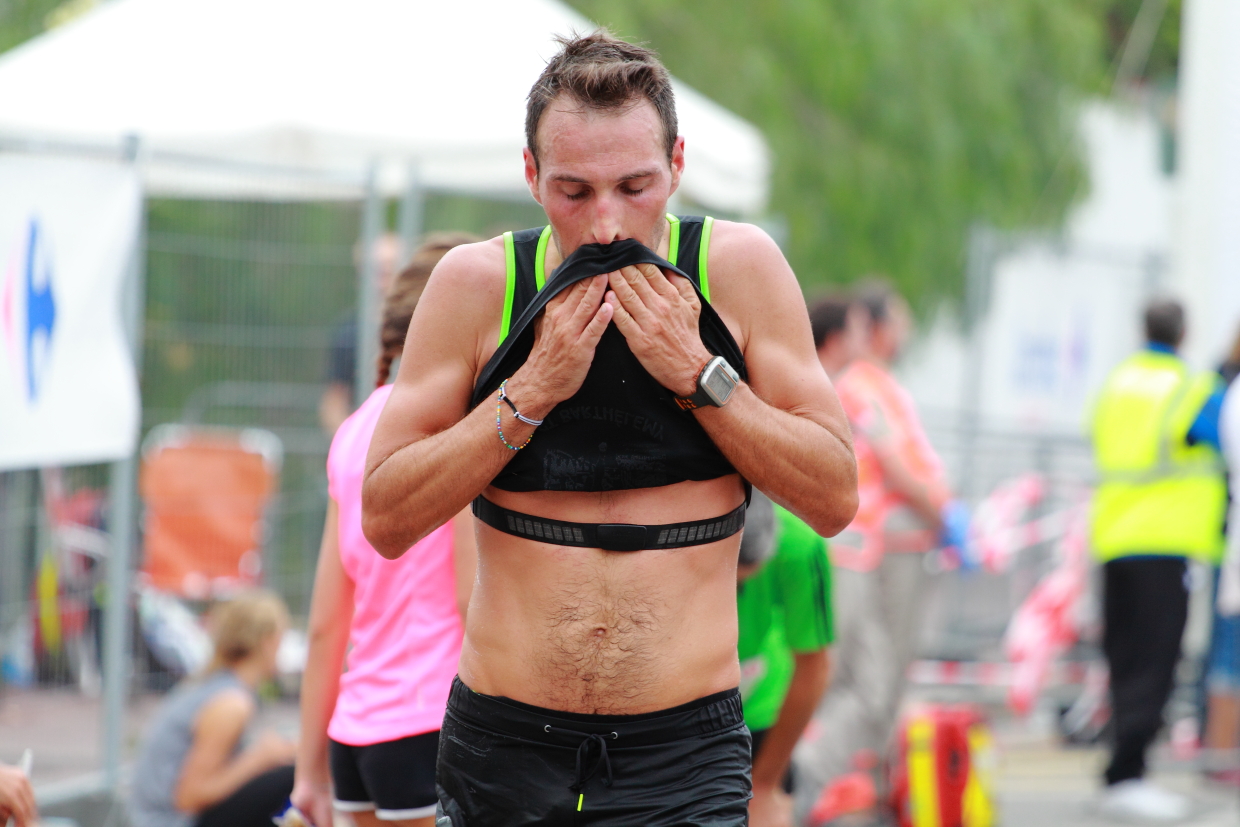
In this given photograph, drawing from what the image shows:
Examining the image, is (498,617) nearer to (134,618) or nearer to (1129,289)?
(134,618)

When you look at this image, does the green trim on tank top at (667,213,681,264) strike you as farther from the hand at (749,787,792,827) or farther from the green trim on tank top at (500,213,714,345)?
the hand at (749,787,792,827)

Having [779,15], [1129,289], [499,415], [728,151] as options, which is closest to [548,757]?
[499,415]

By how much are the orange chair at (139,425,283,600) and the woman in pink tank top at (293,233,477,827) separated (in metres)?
3.35

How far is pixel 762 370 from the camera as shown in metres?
2.70

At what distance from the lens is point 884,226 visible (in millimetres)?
15695

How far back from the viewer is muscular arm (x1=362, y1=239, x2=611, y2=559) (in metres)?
2.51

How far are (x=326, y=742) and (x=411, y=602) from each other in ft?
1.52

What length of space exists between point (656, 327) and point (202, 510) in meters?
4.98

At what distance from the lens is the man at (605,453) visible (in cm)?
254

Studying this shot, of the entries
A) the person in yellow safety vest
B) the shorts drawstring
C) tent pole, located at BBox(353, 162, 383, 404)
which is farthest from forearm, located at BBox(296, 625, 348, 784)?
the person in yellow safety vest

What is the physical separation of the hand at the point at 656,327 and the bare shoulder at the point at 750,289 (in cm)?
20

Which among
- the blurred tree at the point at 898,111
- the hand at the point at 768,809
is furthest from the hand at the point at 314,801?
the blurred tree at the point at 898,111

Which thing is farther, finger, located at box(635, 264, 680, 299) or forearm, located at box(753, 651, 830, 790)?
forearm, located at box(753, 651, 830, 790)

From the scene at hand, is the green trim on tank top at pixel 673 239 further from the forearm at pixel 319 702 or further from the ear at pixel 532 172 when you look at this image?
the forearm at pixel 319 702
